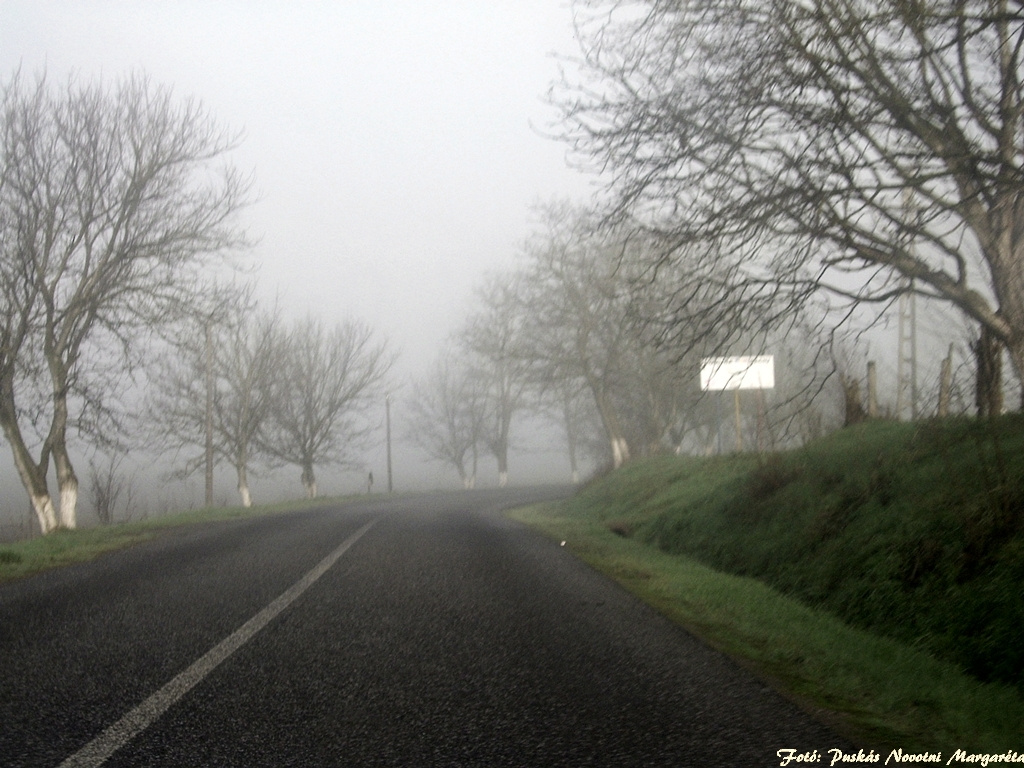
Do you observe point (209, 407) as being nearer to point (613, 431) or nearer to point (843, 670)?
point (613, 431)

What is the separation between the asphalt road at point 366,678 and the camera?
4371mm

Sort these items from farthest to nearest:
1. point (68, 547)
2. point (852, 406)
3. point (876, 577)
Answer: point (852, 406) < point (68, 547) < point (876, 577)

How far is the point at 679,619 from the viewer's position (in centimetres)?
788

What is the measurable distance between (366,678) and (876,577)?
19.5 feet

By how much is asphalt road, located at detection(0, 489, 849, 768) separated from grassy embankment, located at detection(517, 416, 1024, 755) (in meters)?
0.63

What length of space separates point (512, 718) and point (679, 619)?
3.40m

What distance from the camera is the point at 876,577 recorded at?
934cm

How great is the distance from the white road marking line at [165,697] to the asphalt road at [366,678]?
0.06ft

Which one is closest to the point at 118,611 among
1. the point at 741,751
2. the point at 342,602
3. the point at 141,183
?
the point at 342,602

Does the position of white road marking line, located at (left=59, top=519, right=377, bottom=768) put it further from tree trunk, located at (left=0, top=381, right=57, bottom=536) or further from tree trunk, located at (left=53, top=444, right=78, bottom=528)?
tree trunk, located at (left=53, top=444, right=78, bottom=528)

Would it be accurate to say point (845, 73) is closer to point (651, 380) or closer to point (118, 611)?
point (118, 611)

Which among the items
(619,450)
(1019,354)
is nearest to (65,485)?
(619,450)

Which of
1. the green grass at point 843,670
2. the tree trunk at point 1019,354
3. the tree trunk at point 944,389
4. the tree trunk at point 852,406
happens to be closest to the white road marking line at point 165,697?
the green grass at point 843,670

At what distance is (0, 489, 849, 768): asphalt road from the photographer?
437cm
